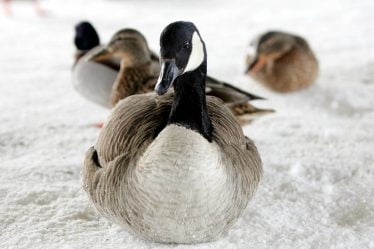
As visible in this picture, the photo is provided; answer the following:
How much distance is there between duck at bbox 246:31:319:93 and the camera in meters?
4.67

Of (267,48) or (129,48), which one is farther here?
(267,48)

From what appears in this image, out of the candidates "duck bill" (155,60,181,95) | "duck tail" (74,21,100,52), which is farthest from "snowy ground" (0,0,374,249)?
"duck bill" (155,60,181,95)

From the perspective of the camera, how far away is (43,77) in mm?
5172

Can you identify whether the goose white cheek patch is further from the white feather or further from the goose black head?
the white feather

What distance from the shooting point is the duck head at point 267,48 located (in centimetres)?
465

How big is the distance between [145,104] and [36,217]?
0.76 m

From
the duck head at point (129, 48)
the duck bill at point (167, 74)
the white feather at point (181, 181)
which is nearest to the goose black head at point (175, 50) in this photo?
the duck bill at point (167, 74)

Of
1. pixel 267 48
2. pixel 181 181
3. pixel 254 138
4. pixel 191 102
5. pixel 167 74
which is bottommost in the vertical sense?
pixel 254 138

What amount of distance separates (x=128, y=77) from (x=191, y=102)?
4.87 feet

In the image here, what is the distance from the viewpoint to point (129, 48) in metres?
3.74

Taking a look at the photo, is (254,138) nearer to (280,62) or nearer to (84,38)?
(280,62)

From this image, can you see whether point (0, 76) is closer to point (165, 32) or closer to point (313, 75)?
point (313, 75)

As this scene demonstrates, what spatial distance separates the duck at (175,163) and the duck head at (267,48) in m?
2.33

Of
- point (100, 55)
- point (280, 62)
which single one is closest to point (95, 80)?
point (100, 55)
